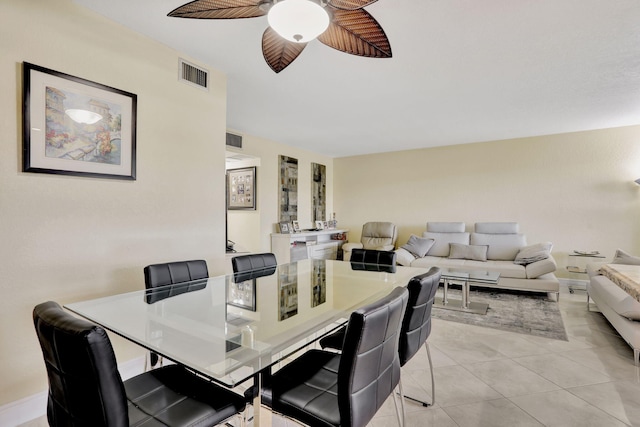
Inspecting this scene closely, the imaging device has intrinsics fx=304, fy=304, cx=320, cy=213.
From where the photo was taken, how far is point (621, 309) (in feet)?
8.28

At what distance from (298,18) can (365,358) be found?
1.43 meters

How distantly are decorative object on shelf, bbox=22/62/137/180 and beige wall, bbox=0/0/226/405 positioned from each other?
0.05 m

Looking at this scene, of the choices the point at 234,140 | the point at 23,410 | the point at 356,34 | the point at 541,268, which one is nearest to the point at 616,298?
the point at 541,268

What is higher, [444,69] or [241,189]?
[444,69]

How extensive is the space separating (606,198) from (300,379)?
5.59m

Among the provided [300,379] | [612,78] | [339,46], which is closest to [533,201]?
[612,78]

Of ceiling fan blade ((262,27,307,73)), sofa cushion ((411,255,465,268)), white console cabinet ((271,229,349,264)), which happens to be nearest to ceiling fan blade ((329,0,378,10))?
ceiling fan blade ((262,27,307,73))

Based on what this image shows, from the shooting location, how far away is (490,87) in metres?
3.06

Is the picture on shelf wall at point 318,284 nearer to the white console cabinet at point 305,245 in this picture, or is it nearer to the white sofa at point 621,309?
the white console cabinet at point 305,245

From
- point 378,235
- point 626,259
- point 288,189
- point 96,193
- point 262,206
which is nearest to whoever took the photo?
point 96,193

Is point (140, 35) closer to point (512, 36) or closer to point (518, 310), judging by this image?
point (512, 36)

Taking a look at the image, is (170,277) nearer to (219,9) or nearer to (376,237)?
(219,9)

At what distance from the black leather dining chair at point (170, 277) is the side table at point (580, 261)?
5.20m

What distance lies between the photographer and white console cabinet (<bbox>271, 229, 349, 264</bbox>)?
5.17 m
